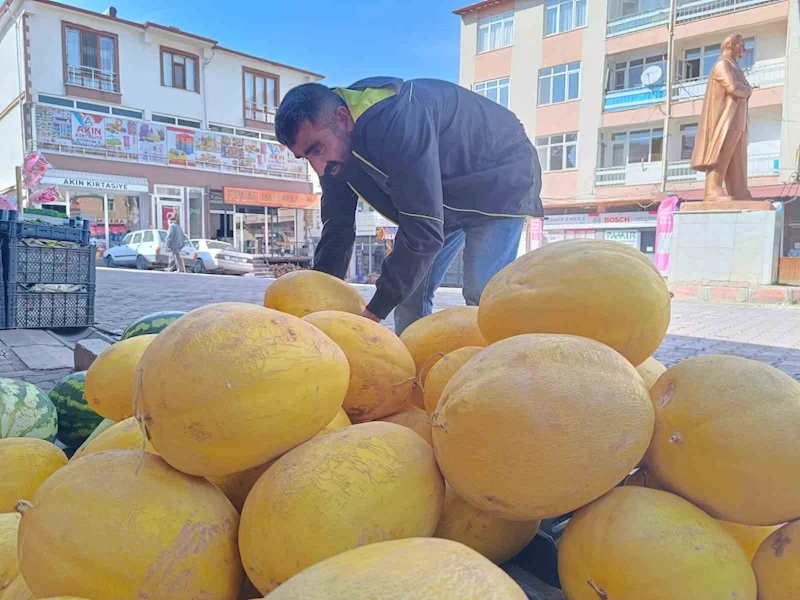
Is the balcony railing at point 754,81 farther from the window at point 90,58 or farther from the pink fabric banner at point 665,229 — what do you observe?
the window at point 90,58

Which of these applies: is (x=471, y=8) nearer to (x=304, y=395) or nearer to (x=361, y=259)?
(x=361, y=259)

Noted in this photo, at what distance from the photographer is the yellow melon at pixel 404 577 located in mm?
628

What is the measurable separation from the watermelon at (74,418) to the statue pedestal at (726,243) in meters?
11.9

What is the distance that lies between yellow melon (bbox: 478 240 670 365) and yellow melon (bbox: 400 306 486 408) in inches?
10.0

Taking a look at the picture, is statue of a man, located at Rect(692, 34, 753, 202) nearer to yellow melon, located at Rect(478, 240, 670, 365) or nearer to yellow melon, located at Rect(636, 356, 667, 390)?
yellow melon, located at Rect(636, 356, 667, 390)

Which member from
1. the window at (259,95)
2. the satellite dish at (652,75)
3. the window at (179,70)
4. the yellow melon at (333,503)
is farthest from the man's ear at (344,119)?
the window at (259,95)

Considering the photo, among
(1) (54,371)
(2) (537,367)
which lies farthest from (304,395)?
(1) (54,371)

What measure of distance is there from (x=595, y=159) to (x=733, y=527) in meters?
25.0

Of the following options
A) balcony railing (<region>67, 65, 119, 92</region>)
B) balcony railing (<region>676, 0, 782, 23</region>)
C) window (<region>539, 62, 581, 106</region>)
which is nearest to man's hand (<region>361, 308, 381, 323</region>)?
balcony railing (<region>676, 0, 782, 23</region>)

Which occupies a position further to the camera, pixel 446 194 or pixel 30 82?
pixel 30 82

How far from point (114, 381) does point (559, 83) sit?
26688 mm

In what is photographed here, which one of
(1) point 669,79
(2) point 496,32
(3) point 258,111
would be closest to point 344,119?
(1) point 669,79

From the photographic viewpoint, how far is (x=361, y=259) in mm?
27000

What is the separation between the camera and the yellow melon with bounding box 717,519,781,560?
39.4 inches
